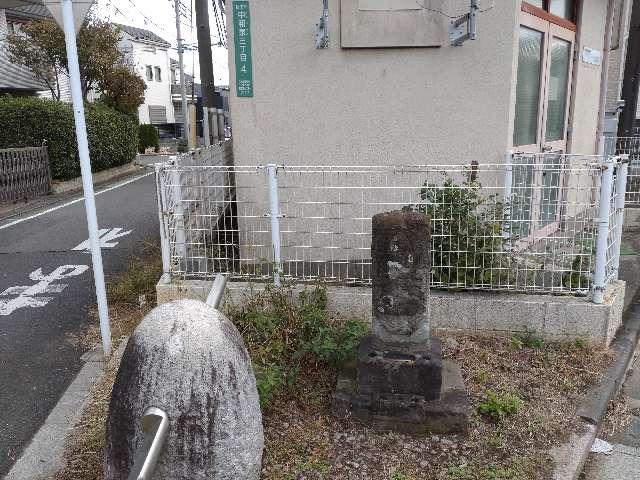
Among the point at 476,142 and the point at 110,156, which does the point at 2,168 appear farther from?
the point at 476,142

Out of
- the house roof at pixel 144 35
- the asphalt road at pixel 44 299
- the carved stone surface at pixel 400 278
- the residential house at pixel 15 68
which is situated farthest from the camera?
the house roof at pixel 144 35

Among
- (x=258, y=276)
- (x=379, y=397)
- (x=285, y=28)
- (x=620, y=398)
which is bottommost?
(x=620, y=398)

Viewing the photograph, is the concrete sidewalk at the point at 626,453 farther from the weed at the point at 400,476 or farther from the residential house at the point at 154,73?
the residential house at the point at 154,73

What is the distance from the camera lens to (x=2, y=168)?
475 inches

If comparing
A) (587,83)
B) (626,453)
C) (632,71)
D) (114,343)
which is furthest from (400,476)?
(632,71)

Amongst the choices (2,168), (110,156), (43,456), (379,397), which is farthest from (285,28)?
(110,156)

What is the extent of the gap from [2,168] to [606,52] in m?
12.0

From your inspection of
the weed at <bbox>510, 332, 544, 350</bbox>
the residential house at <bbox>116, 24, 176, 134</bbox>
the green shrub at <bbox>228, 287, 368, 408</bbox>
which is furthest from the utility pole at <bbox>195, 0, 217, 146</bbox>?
the residential house at <bbox>116, 24, 176, 134</bbox>

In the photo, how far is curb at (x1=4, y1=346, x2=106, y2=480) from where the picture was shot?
3.25 m

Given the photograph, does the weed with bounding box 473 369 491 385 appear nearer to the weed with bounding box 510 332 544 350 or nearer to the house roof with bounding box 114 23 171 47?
the weed with bounding box 510 332 544 350

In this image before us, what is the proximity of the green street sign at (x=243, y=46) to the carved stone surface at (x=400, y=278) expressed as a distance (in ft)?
9.46

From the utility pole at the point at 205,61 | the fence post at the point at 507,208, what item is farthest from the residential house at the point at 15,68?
the fence post at the point at 507,208

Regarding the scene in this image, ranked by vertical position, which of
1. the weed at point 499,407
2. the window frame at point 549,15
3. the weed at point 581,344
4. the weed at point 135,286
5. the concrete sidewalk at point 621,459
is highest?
the window frame at point 549,15

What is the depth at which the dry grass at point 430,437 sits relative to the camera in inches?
124
